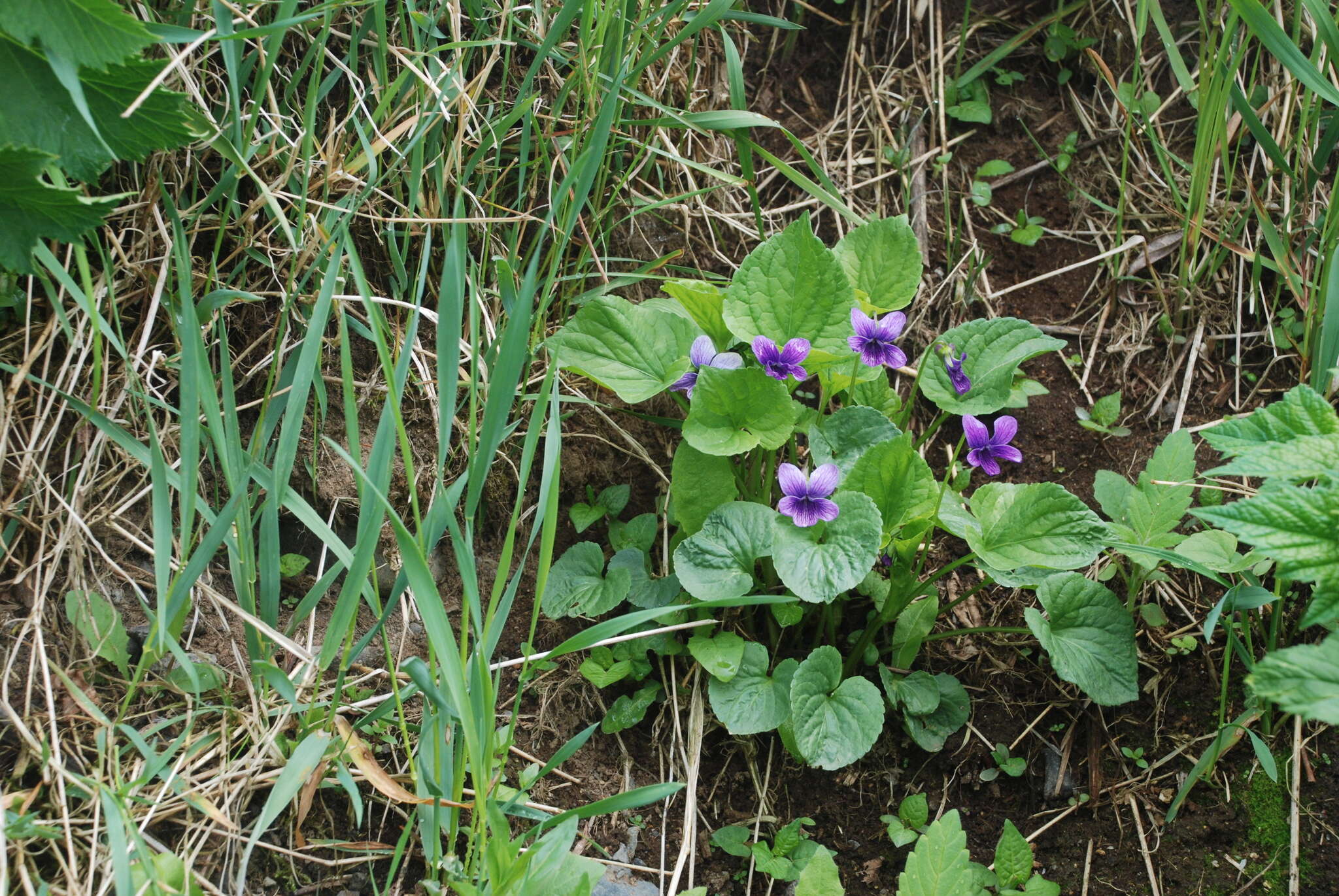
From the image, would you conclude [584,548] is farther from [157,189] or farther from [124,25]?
[124,25]

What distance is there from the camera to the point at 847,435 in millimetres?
1781

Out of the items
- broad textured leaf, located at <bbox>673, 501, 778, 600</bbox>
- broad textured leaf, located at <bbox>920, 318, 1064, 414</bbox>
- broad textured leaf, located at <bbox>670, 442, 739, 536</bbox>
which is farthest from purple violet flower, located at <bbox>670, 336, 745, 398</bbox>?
broad textured leaf, located at <bbox>920, 318, 1064, 414</bbox>

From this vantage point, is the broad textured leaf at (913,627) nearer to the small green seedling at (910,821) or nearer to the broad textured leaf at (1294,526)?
the small green seedling at (910,821)

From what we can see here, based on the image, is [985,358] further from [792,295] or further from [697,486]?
[697,486]

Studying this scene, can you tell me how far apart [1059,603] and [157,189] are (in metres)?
1.60

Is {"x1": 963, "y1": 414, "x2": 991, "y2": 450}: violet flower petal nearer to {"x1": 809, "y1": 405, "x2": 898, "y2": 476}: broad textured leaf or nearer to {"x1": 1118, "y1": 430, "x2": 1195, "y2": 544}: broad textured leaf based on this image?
{"x1": 809, "y1": 405, "x2": 898, "y2": 476}: broad textured leaf

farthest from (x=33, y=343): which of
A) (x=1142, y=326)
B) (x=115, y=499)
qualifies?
(x=1142, y=326)

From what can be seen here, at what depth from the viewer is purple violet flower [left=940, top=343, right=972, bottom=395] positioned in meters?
1.76

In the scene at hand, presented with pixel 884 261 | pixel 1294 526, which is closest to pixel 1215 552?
pixel 1294 526

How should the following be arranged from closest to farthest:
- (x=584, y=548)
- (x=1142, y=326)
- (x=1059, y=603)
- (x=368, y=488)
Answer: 1. (x=368, y=488)
2. (x=1059, y=603)
3. (x=584, y=548)
4. (x=1142, y=326)

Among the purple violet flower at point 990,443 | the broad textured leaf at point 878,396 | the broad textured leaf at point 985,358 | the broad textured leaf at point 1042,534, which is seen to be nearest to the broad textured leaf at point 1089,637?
the broad textured leaf at point 1042,534

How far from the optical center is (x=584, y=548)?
1829mm

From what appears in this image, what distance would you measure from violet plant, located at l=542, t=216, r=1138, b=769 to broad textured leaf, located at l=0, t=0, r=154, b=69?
0.76 meters

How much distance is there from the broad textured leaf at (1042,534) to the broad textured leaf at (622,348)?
1.90 ft
